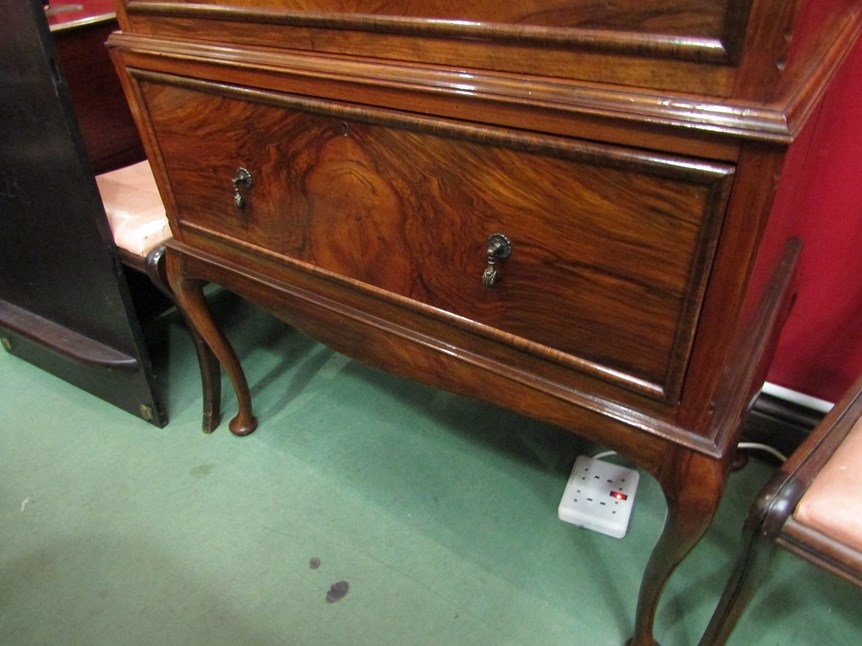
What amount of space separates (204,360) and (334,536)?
1.40ft

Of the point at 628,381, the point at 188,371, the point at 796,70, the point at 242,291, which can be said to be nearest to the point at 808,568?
the point at 628,381

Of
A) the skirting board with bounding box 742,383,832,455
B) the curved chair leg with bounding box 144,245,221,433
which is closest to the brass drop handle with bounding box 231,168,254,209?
the curved chair leg with bounding box 144,245,221,433

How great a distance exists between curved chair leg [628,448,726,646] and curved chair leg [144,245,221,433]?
33.5 inches

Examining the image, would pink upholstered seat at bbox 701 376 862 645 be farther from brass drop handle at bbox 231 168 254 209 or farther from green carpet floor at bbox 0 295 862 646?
brass drop handle at bbox 231 168 254 209

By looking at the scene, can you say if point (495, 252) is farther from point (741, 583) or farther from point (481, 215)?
point (741, 583)

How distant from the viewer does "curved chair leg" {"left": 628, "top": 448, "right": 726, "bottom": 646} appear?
64cm

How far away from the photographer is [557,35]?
514 millimetres

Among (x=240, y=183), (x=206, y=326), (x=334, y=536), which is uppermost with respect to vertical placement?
(x=240, y=183)

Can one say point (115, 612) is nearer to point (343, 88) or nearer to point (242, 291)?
point (242, 291)

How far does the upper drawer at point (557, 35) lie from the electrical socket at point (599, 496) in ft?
2.64

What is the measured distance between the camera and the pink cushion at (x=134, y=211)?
44.6 inches

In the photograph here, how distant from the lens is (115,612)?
1.05 metres

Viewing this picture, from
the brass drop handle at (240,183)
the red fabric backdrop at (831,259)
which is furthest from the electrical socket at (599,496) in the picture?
the brass drop handle at (240,183)

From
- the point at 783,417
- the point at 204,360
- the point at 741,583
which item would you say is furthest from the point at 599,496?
the point at 204,360
